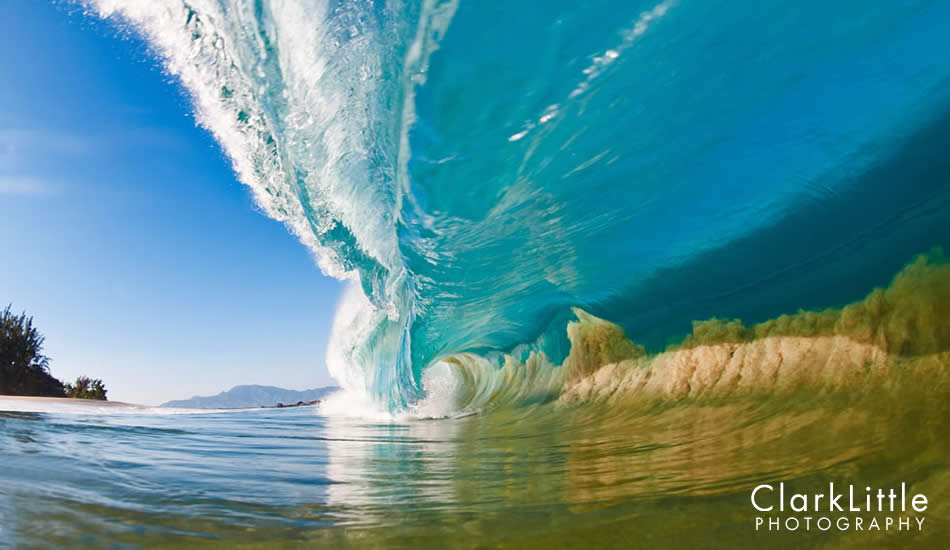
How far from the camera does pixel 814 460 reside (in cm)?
176

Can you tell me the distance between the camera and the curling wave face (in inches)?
117

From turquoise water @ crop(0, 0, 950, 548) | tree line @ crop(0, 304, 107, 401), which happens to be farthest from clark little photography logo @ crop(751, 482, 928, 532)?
tree line @ crop(0, 304, 107, 401)

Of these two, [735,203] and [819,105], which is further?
[735,203]

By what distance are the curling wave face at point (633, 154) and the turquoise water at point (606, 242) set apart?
2 centimetres

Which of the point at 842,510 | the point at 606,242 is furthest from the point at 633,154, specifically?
the point at 842,510

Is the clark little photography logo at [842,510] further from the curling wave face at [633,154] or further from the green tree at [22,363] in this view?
the green tree at [22,363]

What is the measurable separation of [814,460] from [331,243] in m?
5.58

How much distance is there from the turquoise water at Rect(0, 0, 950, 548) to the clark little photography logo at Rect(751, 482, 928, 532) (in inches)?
1.4

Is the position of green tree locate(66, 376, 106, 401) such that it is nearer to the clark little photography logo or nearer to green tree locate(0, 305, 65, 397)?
green tree locate(0, 305, 65, 397)

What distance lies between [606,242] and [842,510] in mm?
3698

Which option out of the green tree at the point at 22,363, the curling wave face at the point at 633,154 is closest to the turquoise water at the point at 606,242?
the curling wave face at the point at 633,154

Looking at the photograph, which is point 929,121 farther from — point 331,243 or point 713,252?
point 331,243

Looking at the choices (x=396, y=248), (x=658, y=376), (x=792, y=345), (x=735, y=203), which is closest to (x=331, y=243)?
(x=396, y=248)

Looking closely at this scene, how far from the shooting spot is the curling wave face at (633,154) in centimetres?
297
